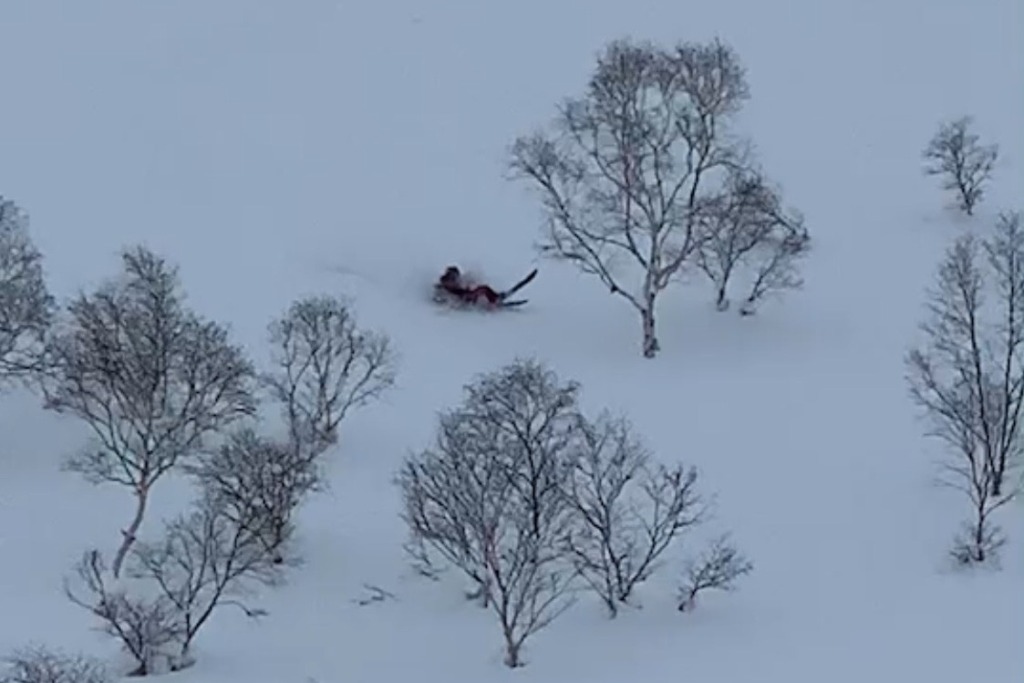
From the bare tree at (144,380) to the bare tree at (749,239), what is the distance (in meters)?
14.8

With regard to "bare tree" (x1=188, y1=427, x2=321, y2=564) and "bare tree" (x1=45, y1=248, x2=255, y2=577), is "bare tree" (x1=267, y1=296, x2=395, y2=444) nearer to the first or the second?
"bare tree" (x1=45, y1=248, x2=255, y2=577)

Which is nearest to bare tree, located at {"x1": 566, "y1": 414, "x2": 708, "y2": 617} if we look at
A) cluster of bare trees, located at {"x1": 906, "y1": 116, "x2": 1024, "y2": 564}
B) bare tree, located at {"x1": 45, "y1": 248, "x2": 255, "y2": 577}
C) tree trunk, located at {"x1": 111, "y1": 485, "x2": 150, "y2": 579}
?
cluster of bare trees, located at {"x1": 906, "y1": 116, "x2": 1024, "y2": 564}

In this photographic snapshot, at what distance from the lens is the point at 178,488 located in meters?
40.4

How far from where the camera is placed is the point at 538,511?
3550 cm

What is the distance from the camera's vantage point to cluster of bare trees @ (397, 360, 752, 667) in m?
35.2

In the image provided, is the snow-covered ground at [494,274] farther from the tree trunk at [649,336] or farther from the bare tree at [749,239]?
the bare tree at [749,239]

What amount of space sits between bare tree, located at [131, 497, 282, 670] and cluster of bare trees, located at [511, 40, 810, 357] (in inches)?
608

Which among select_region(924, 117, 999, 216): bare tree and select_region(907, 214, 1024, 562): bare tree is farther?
select_region(924, 117, 999, 216): bare tree

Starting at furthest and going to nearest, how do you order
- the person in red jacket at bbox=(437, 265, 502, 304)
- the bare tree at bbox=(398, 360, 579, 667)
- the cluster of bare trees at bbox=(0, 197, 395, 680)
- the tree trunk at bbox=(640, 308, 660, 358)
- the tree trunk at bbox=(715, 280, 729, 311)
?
the person in red jacket at bbox=(437, 265, 502, 304) < the tree trunk at bbox=(715, 280, 729, 311) < the tree trunk at bbox=(640, 308, 660, 358) < the cluster of bare trees at bbox=(0, 197, 395, 680) < the bare tree at bbox=(398, 360, 579, 667)

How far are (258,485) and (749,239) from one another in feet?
56.9

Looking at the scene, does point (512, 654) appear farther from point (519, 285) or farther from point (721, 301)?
point (519, 285)

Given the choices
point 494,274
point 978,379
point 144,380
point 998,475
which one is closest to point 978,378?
point 978,379

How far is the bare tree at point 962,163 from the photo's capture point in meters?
54.6

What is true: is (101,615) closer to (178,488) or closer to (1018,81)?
(178,488)
